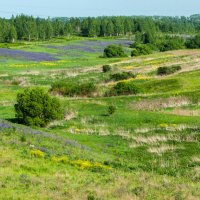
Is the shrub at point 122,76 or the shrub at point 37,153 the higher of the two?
the shrub at point 37,153

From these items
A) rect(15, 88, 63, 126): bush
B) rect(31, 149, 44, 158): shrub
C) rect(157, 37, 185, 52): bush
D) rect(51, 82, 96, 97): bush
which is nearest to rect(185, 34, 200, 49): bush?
rect(157, 37, 185, 52): bush

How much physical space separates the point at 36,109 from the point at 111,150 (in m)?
9.88

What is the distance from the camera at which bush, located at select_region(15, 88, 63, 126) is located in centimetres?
3556

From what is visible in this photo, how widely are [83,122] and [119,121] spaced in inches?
118

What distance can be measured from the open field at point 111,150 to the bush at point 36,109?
3.55ft

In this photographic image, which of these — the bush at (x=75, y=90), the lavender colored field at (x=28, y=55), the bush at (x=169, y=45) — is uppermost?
the bush at (x=169, y=45)

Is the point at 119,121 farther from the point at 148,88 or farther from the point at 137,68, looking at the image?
the point at 137,68

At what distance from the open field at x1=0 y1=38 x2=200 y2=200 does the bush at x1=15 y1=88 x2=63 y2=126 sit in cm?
108

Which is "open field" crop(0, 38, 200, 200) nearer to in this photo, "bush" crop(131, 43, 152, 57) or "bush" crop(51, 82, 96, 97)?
"bush" crop(51, 82, 96, 97)

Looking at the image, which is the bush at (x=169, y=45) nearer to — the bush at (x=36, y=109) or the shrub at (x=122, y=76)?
the shrub at (x=122, y=76)

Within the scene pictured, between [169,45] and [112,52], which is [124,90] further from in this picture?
[169,45]

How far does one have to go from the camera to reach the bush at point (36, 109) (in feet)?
117

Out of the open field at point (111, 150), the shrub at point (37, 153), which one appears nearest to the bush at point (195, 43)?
the open field at point (111, 150)

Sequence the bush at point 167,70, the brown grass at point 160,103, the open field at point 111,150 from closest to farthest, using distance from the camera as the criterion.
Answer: the open field at point 111,150 → the brown grass at point 160,103 → the bush at point 167,70
